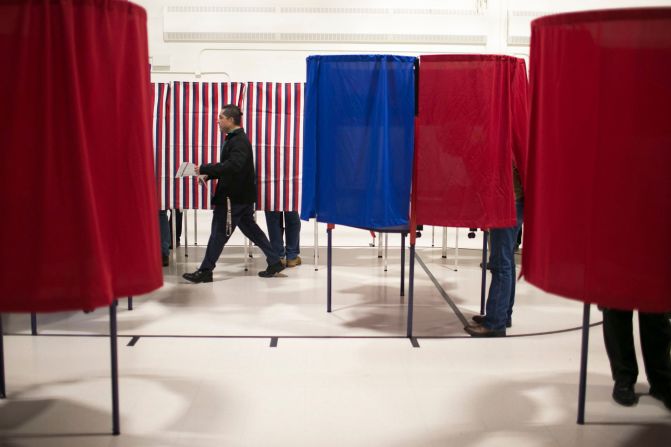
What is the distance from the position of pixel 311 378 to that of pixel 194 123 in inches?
133

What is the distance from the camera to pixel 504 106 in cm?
332

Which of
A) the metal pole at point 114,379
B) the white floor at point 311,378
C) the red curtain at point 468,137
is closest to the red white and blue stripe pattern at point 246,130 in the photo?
the white floor at point 311,378

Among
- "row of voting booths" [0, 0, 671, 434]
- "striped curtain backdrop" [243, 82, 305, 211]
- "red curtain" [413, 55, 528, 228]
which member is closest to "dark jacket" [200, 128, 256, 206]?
"striped curtain backdrop" [243, 82, 305, 211]

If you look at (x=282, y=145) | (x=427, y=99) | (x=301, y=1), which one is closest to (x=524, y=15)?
(x=301, y=1)

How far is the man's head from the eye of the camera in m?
5.05

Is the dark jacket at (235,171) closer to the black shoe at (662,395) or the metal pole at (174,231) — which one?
the metal pole at (174,231)

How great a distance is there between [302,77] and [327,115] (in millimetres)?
4360

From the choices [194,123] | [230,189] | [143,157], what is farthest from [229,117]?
[143,157]

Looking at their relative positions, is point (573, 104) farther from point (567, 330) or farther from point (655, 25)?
point (567, 330)

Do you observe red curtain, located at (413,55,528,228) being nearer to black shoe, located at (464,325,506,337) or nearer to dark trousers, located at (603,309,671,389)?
black shoe, located at (464,325,506,337)

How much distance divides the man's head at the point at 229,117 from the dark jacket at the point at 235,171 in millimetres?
50

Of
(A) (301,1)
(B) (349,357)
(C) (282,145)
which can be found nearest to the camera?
(B) (349,357)

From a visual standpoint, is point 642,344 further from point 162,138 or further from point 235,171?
point 162,138

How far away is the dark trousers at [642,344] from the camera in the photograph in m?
2.60
